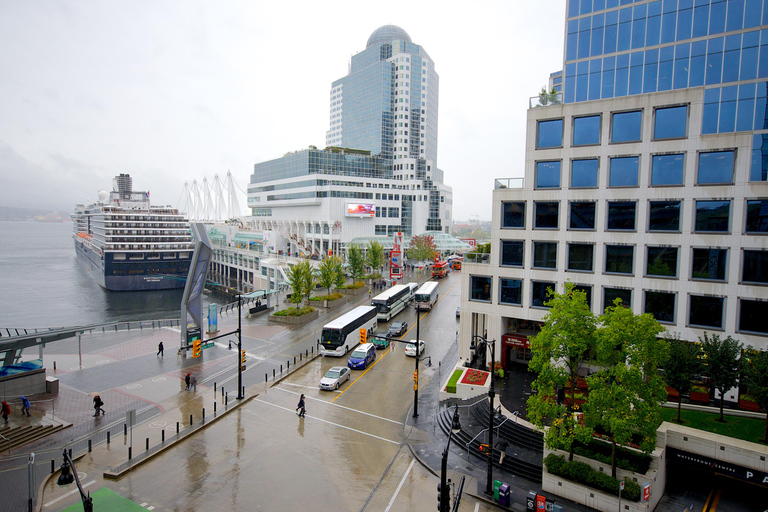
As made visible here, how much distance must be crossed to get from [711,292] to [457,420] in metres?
16.6

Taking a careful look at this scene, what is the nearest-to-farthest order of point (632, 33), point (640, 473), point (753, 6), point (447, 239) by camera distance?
point (640, 473) < point (753, 6) < point (632, 33) < point (447, 239)

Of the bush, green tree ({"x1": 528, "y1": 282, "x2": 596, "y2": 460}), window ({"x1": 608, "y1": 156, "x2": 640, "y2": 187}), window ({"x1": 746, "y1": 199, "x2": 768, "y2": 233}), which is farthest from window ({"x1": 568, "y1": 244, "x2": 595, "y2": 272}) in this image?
the bush

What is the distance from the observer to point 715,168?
80.7 ft

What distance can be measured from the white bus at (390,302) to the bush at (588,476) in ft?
101

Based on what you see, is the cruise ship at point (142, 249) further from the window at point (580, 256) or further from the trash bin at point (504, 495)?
the trash bin at point (504, 495)

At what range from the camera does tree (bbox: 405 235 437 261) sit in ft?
313

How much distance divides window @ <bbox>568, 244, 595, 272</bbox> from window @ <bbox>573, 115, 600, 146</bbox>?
6895mm

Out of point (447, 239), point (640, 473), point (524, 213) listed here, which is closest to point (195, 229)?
point (524, 213)

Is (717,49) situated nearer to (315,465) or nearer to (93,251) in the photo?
(315,465)

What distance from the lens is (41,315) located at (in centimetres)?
7288

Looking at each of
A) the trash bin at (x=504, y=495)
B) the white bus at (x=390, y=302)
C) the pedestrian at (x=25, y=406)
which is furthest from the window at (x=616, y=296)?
the pedestrian at (x=25, y=406)

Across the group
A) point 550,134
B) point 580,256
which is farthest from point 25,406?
point 550,134

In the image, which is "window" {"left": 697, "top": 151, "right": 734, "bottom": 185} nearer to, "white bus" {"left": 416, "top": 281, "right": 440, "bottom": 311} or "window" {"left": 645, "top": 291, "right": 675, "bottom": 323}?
"window" {"left": 645, "top": 291, "right": 675, "bottom": 323}

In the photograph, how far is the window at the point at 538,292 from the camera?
3001cm
